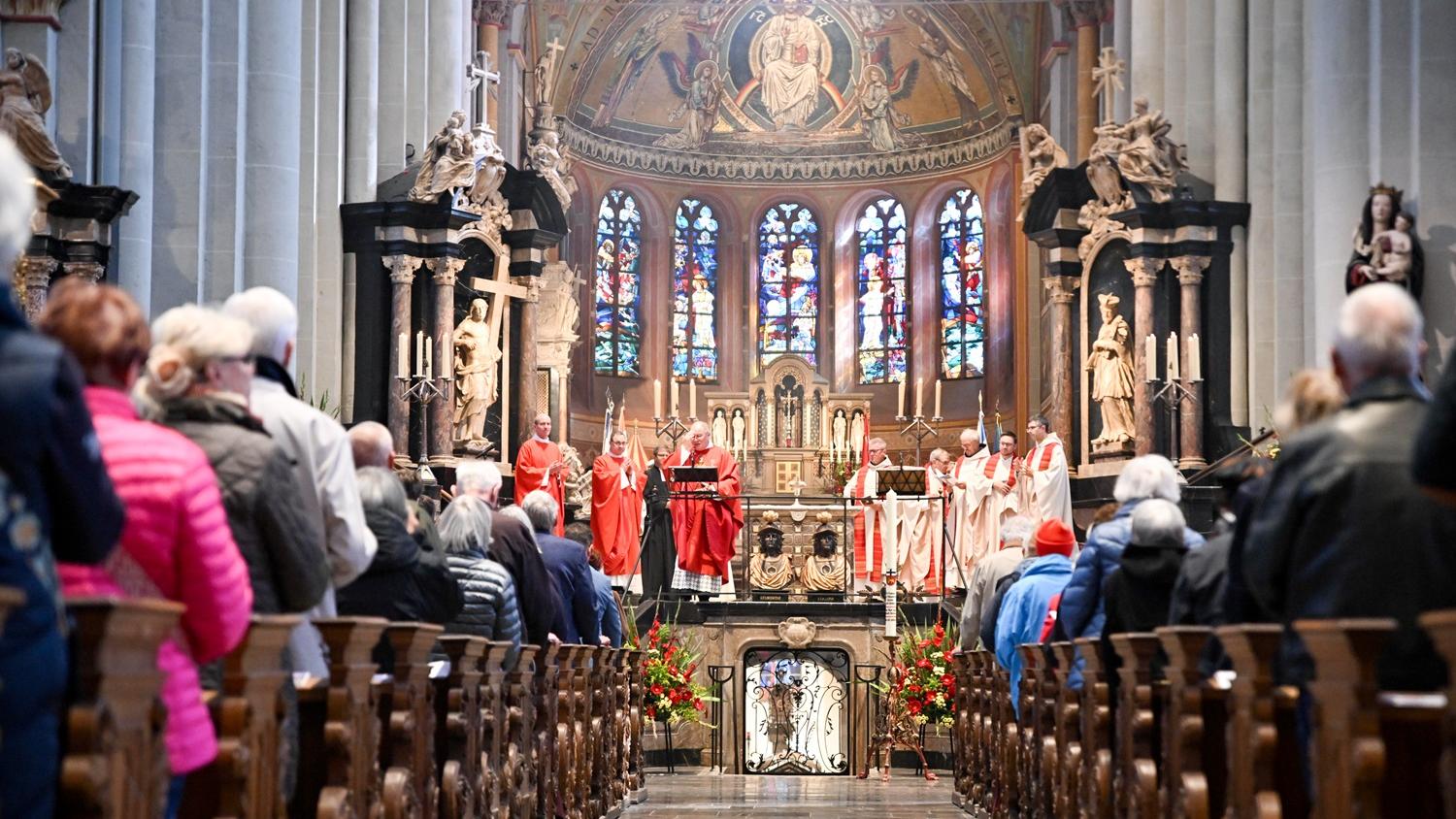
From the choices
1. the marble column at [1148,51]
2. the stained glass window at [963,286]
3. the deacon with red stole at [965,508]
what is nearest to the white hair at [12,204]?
the deacon with red stole at [965,508]

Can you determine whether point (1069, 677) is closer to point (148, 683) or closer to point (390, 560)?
point (390, 560)

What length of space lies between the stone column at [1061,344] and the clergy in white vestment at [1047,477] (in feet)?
5.13

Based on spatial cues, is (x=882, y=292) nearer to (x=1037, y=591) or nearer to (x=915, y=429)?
(x=915, y=429)

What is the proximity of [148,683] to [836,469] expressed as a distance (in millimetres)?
26711

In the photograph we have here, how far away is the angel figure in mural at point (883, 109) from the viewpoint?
109 feet

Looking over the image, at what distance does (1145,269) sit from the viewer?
19000 mm

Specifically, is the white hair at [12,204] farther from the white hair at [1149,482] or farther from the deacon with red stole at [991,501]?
the deacon with red stole at [991,501]

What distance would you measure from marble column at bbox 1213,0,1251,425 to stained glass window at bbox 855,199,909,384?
14233 mm

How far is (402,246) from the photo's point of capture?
18281mm

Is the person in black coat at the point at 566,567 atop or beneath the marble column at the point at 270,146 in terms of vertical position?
beneath

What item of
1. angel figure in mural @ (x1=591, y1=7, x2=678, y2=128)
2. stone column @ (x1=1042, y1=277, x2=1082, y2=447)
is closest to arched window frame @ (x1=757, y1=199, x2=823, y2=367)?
angel figure in mural @ (x1=591, y1=7, x2=678, y2=128)

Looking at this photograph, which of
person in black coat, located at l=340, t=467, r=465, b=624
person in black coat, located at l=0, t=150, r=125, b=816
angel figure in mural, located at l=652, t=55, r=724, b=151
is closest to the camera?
person in black coat, located at l=0, t=150, r=125, b=816

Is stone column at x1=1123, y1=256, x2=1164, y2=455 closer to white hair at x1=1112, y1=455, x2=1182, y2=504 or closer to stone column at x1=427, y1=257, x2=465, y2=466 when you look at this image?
stone column at x1=427, y1=257, x2=465, y2=466

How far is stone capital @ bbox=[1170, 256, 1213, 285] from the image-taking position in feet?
61.6
